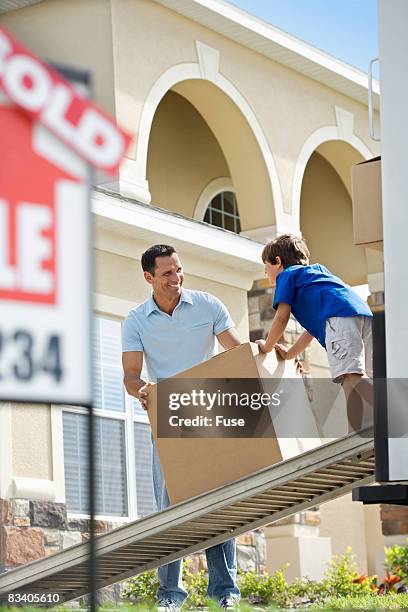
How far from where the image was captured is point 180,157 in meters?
14.6

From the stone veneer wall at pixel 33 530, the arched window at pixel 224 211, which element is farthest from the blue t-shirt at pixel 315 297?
the arched window at pixel 224 211

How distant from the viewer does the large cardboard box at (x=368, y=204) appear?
5379 mm

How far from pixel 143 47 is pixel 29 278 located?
27.9 feet

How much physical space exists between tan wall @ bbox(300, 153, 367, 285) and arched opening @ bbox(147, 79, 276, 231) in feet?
6.11

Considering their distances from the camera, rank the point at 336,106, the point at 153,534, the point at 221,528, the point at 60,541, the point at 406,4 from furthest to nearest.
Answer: the point at 336,106 < the point at 60,541 < the point at 221,528 < the point at 153,534 < the point at 406,4

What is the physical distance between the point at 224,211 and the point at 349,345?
951cm

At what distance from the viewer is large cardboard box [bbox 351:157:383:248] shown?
5379mm

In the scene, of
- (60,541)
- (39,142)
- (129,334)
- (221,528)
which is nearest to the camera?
(39,142)

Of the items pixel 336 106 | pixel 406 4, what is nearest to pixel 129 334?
pixel 406 4

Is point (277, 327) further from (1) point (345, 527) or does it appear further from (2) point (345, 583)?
(1) point (345, 527)

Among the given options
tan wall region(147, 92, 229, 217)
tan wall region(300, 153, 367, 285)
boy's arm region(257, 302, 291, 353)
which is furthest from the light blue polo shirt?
tan wall region(300, 153, 367, 285)

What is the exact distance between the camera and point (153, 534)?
585 centimetres

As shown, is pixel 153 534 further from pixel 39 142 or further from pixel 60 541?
pixel 60 541

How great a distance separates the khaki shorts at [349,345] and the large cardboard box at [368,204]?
552mm
